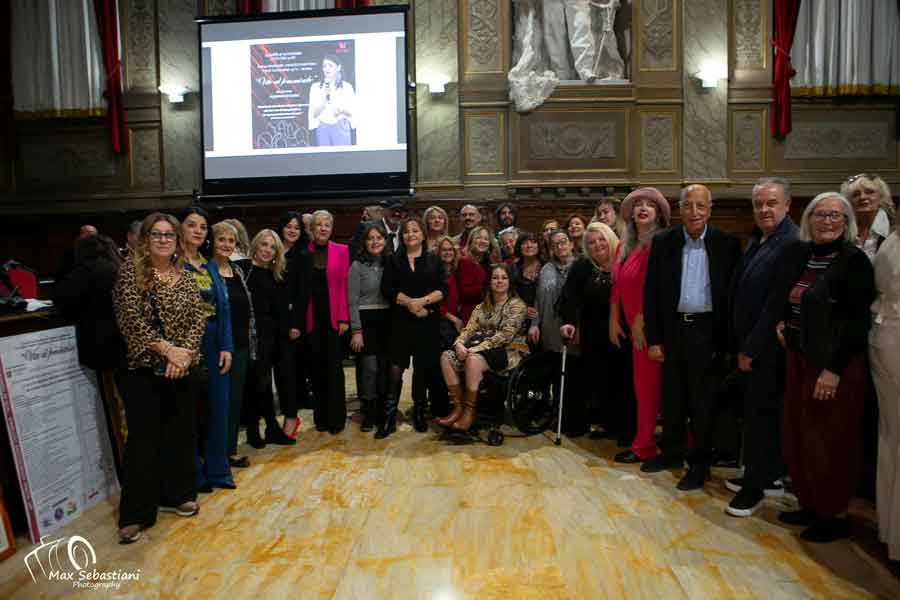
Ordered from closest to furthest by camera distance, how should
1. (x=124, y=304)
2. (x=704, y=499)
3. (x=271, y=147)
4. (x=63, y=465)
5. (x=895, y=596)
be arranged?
(x=895, y=596)
(x=124, y=304)
(x=63, y=465)
(x=704, y=499)
(x=271, y=147)

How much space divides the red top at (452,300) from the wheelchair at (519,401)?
2.18 feet

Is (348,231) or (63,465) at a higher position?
(348,231)

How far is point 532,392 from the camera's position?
13.8ft

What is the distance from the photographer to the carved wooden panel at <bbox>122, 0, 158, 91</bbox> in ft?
26.5

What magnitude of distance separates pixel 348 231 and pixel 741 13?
550 centimetres

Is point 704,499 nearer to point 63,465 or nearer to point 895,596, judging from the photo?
point 895,596

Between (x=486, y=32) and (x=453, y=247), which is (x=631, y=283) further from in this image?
(x=486, y=32)

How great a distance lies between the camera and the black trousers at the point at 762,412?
294 centimetres

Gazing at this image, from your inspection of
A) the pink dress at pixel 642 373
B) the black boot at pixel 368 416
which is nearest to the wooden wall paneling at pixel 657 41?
the pink dress at pixel 642 373

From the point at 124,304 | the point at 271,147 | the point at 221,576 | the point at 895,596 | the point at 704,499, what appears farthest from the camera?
the point at 271,147

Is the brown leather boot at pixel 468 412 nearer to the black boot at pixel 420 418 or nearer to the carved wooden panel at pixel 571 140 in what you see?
the black boot at pixel 420 418

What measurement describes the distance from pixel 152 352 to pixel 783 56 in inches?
313

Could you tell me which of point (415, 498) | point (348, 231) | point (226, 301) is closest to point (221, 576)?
point (415, 498)

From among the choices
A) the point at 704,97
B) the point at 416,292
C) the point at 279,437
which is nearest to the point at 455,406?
the point at 416,292
